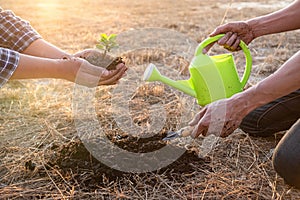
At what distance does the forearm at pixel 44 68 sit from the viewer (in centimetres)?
154

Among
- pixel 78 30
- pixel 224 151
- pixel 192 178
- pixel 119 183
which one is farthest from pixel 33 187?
pixel 78 30

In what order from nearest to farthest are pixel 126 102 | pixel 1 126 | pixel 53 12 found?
1. pixel 1 126
2. pixel 126 102
3. pixel 53 12

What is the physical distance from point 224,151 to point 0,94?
1.66 metres

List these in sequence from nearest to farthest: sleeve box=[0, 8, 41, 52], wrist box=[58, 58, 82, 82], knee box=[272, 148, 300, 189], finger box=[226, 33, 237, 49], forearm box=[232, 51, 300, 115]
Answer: forearm box=[232, 51, 300, 115]
knee box=[272, 148, 300, 189]
wrist box=[58, 58, 82, 82]
finger box=[226, 33, 237, 49]
sleeve box=[0, 8, 41, 52]

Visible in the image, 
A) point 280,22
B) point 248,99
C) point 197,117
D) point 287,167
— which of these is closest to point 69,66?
point 197,117

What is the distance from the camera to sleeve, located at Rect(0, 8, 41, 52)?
1942mm

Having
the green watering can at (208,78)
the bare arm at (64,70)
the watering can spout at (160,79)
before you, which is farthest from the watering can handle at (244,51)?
the bare arm at (64,70)

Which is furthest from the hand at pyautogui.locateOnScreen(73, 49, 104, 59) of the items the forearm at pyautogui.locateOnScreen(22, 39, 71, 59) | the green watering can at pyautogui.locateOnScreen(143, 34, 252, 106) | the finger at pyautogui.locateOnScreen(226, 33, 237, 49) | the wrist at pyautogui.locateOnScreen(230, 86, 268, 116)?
the wrist at pyautogui.locateOnScreen(230, 86, 268, 116)

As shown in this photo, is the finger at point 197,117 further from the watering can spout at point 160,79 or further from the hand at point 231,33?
the hand at point 231,33

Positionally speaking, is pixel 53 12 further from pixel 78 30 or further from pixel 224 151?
pixel 224 151

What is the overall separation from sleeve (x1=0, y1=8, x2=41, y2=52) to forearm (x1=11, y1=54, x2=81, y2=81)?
435mm

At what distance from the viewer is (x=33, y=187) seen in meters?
1.59

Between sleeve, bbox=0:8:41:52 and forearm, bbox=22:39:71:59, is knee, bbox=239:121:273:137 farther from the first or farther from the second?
sleeve, bbox=0:8:41:52

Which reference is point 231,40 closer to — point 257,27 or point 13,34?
point 257,27
